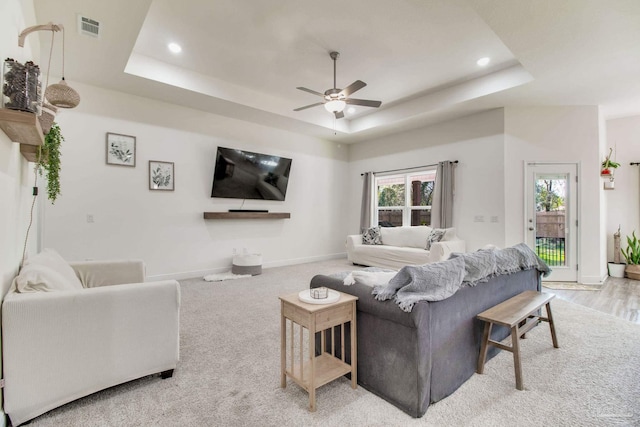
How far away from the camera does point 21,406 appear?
162 centimetres

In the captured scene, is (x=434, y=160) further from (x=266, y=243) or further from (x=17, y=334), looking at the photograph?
(x=17, y=334)

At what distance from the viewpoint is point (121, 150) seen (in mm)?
4500

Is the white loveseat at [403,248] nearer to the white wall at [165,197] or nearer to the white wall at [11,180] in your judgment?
the white wall at [165,197]

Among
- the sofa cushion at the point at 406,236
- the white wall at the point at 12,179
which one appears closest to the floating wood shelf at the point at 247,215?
the sofa cushion at the point at 406,236

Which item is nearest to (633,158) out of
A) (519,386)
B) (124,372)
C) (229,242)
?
(519,386)

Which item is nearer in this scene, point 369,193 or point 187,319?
point 187,319

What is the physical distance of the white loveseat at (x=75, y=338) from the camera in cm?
162

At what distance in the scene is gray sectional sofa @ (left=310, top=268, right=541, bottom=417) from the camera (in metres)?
1.69

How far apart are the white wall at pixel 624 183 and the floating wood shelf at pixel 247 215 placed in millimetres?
6119

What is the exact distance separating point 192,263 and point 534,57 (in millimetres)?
5679

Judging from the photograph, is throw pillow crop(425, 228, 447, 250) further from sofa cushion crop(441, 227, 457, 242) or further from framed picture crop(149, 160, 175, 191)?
framed picture crop(149, 160, 175, 191)

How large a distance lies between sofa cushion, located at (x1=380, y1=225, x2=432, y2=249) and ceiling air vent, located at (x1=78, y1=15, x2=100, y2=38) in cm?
547

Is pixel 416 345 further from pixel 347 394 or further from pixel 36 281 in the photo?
pixel 36 281

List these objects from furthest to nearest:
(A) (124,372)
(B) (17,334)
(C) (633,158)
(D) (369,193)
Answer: (D) (369,193), (C) (633,158), (A) (124,372), (B) (17,334)
